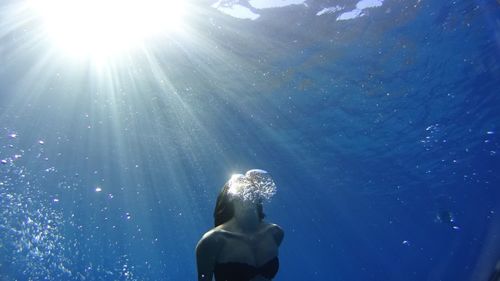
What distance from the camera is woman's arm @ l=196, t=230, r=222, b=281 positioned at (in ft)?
9.30

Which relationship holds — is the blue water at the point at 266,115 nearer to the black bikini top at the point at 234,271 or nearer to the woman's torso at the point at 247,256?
the woman's torso at the point at 247,256

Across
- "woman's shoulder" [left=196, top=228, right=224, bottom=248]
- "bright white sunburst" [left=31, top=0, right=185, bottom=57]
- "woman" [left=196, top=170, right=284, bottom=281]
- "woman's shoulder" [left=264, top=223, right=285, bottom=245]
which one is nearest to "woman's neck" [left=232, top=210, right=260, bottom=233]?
"woman" [left=196, top=170, right=284, bottom=281]

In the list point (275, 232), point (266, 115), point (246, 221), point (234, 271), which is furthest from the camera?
point (266, 115)

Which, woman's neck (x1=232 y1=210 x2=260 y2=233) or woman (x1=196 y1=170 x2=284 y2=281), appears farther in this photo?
woman's neck (x1=232 y1=210 x2=260 y2=233)

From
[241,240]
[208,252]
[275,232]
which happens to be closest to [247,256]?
[241,240]

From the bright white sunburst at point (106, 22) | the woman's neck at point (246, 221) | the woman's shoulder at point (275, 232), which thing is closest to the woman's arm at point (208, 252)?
the woman's neck at point (246, 221)

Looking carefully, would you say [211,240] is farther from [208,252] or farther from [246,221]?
[246,221]

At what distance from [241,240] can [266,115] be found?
62.8 ft

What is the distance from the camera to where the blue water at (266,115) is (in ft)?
52.0

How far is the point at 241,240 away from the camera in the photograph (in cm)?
295

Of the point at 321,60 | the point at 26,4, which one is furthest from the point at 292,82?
the point at 26,4

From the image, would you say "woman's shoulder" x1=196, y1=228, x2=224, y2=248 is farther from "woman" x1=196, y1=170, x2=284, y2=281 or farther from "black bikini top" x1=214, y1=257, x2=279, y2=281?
"black bikini top" x1=214, y1=257, x2=279, y2=281

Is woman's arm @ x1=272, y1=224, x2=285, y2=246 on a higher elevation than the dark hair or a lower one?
lower

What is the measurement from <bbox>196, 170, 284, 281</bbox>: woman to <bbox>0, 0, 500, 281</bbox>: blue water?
2.15 meters
